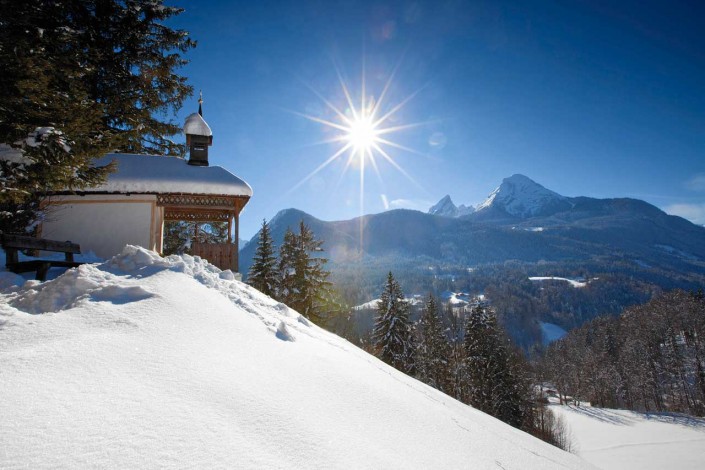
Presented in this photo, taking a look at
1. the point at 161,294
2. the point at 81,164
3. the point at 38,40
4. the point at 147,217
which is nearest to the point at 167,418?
the point at 161,294

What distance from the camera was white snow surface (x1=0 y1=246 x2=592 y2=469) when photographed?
2234mm

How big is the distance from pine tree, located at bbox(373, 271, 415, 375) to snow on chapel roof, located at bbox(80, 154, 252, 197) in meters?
17.4

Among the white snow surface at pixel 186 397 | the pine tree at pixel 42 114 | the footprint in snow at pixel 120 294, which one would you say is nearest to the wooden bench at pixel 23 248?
the pine tree at pixel 42 114

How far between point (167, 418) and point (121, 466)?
56cm

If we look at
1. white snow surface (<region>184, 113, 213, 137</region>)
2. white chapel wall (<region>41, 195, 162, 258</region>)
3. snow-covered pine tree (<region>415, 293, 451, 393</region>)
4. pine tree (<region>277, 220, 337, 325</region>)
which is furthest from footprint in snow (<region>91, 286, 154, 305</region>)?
snow-covered pine tree (<region>415, 293, 451, 393</region>)

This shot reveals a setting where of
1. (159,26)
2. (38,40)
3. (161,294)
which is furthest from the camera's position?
(159,26)

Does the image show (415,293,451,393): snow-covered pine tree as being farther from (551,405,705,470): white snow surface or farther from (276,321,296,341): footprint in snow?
(276,321,296,341): footprint in snow

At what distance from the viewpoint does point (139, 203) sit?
12.3 meters

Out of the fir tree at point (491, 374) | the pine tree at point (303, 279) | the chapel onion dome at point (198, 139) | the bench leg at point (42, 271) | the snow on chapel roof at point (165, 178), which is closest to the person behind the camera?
the bench leg at point (42, 271)

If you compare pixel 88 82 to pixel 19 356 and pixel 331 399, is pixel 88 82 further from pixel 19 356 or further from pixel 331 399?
pixel 331 399

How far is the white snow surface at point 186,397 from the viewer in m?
2.23

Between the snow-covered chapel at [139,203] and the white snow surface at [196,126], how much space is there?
238cm

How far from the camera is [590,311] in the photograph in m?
170

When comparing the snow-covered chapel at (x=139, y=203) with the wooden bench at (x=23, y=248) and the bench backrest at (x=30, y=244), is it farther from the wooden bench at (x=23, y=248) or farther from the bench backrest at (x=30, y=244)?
the wooden bench at (x=23, y=248)
